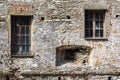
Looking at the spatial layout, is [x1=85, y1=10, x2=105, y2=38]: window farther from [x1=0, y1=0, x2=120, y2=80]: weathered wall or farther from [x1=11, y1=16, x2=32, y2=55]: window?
[x1=11, y1=16, x2=32, y2=55]: window

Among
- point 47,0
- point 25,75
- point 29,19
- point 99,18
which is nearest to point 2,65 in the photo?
point 25,75

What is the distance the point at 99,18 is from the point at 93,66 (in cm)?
166

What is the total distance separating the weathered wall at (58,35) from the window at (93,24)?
0.23m

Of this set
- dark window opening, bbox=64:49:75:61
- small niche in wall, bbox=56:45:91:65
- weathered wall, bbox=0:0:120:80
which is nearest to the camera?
weathered wall, bbox=0:0:120:80

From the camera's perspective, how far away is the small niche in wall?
1372 cm

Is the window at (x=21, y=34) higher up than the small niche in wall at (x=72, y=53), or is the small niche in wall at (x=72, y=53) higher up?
the window at (x=21, y=34)

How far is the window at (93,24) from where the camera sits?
13820 mm

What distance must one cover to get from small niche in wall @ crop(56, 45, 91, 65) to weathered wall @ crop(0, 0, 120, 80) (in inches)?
6.5

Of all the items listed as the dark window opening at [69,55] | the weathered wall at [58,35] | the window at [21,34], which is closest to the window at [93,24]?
the weathered wall at [58,35]

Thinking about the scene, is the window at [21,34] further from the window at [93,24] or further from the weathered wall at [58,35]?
the window at [93,24]

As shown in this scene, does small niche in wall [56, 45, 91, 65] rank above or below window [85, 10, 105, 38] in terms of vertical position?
below

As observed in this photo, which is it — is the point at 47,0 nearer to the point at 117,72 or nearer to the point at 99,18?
the point at 99,18

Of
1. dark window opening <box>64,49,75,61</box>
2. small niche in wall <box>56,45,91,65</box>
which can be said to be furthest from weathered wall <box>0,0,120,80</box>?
dark window opening <box>64,49,75,61</box>

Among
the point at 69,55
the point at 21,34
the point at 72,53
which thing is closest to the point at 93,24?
the point at 72,53
